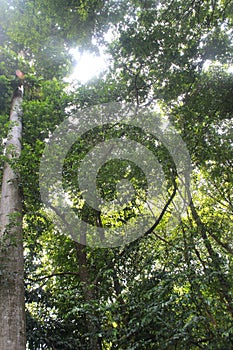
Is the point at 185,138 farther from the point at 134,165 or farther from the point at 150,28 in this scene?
the point at 150,28

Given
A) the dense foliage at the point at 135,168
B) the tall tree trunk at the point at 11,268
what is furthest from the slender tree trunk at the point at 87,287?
the tall tree trunk at the point at 11,268

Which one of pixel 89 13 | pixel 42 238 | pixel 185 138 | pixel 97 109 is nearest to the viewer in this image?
pixel 89 13

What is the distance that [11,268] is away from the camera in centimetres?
444

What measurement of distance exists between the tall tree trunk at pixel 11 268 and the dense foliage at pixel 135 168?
38cm

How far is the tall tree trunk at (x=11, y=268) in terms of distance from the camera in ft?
12.4

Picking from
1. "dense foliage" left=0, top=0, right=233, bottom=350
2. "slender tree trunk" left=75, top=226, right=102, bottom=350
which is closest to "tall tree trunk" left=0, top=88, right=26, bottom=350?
"dense foliage" left=0, top=0, right=233, bottom=350

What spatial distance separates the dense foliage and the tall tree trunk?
0.38 metres

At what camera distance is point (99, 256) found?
5605mm

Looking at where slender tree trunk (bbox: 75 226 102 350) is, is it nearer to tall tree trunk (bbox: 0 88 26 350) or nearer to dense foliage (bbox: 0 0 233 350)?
dense foliage (bbox: 0 0 233 350)

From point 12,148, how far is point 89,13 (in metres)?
2.83

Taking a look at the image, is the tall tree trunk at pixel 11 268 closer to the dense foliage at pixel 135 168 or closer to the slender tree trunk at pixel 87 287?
the dense foliage at pixel 135 168

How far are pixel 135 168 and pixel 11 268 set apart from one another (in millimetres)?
2798

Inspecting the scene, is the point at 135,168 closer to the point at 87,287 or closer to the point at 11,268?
the point at 87,287

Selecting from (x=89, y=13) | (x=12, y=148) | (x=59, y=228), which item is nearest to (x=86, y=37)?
(x=89, y=13)
